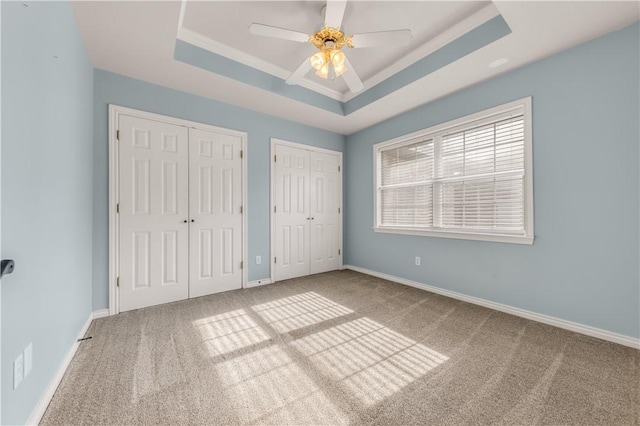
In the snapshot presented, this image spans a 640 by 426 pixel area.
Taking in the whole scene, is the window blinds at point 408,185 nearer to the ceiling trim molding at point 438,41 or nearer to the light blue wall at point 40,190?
the ceiling trim molding at point 438,41

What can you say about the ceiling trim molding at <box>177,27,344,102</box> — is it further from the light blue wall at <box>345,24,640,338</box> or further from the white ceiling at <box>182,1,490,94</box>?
the light blue wall at <box>345,24,640,338</box>

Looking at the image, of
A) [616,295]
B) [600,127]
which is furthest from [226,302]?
[600,127]

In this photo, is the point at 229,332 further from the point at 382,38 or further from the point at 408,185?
the point at 408,185

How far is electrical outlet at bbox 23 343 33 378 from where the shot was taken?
1.13 m

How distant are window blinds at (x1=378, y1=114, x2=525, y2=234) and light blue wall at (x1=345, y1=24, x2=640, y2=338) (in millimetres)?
198

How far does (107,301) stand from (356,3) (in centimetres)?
363

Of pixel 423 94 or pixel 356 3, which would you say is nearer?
pixel 356 3

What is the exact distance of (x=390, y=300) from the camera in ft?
9.53

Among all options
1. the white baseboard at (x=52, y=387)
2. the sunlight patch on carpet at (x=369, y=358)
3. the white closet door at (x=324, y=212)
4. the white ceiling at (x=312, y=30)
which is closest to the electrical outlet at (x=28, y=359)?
the white baseboard at (x=52, y=387)

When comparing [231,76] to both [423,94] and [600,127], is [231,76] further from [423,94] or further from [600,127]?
[600,127]

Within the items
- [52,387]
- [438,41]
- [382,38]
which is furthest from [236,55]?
[52,387]

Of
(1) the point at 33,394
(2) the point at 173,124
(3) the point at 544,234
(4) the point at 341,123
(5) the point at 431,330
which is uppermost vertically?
(4) the point at 341,123

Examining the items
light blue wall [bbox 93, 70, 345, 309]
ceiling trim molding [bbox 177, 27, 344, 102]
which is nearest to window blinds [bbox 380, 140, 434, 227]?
light blue wall [bbox 93, 70, 345, 309]

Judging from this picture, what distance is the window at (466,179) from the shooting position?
250 cm
